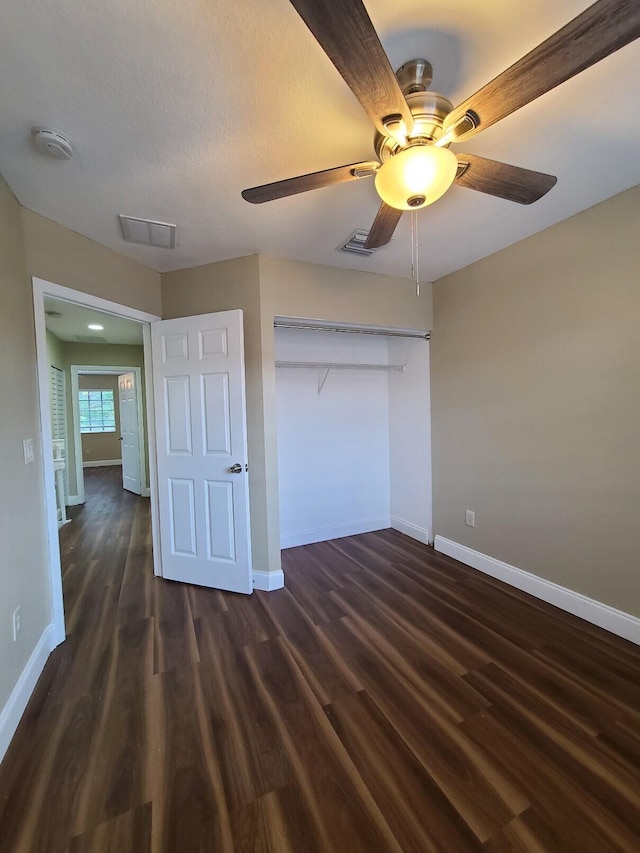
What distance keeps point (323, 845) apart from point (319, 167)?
2598mm

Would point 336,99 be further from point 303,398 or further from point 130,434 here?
point 130,434

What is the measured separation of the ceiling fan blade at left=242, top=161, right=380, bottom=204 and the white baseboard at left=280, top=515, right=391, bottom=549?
2.84 metres

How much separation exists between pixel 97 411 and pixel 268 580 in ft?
26.6

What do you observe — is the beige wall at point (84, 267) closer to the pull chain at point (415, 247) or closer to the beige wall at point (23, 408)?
the beige wall at point (23, 408)

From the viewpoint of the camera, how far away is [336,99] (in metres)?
1.24

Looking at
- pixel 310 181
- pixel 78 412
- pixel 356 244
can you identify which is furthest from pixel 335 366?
pixel 78 412

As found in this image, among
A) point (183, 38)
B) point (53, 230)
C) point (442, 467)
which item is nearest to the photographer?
point (183, 38)

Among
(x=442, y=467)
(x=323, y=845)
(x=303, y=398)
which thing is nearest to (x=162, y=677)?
(x=323, y=845)

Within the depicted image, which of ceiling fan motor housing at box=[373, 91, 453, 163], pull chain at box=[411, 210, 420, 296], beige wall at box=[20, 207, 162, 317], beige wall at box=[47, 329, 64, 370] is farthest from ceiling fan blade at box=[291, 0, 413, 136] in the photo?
beige wall at box=[47, 329, 64, 370]

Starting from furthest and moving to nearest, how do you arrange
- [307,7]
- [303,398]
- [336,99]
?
[303,398]
[336,99]
[307,7]

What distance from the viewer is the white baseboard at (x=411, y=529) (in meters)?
3.41

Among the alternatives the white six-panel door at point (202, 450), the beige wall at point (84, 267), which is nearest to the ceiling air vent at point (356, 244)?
the white six-panel door at point (202, 450)

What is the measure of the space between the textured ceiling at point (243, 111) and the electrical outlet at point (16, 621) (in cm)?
204

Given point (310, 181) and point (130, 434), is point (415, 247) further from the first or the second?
point (130, 434)
